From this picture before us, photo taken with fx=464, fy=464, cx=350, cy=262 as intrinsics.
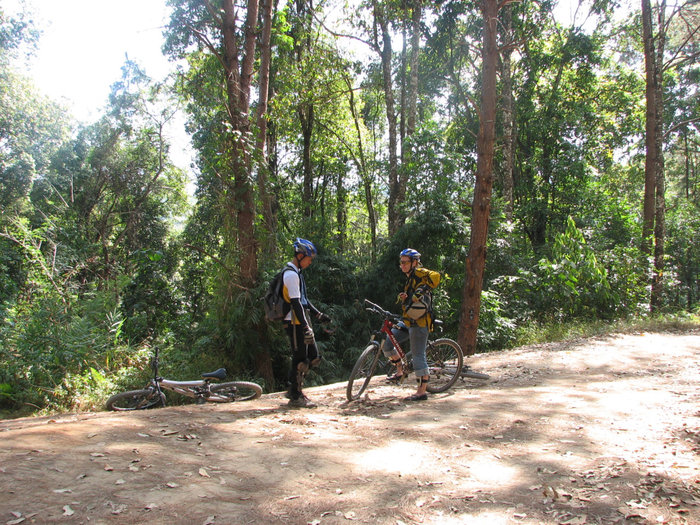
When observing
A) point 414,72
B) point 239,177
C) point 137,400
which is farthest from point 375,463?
point 414,72

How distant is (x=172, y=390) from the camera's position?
5785 millimetres

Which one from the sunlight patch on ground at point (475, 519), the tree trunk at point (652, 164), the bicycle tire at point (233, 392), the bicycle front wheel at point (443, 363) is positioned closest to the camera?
the sunlight patch on ground at point (475, 519)

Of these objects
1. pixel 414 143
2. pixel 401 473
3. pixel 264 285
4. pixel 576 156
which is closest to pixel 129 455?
pixel 401 473

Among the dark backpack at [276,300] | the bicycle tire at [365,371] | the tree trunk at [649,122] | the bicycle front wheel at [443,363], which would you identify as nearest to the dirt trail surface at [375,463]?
the bicycle tire at [365,371]

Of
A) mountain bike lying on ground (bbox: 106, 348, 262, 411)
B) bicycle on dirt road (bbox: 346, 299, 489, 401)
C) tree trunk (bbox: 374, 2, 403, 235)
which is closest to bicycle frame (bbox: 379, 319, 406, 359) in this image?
bicycle on dirt road (bbox: 346, 299, 489, 401)

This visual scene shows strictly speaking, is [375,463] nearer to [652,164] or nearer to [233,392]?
[233,392]

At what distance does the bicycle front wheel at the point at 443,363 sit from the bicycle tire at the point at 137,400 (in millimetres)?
3568

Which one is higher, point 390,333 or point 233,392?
point 390,333

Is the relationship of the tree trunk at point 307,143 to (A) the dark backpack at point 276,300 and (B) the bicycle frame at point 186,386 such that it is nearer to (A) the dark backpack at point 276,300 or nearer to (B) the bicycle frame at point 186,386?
(B) the bicycle frame at point 186,386

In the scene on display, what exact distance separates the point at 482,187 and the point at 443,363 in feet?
15.2

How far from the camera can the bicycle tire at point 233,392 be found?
599 centimetres

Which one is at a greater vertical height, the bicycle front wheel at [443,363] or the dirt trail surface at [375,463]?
the bicycle front wheel at [443,363]

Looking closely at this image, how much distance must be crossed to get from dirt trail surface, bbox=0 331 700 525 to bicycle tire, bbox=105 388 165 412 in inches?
16.7

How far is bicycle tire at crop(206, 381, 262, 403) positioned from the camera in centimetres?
599
